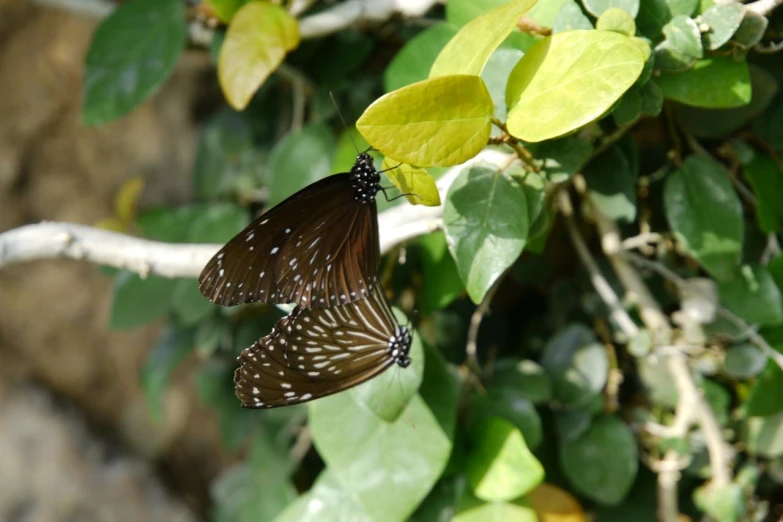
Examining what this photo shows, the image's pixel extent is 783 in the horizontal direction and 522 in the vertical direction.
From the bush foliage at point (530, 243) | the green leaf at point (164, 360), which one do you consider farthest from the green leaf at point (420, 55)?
the green leaf at point (164, 360)

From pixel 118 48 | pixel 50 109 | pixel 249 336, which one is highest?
pixel 118 48

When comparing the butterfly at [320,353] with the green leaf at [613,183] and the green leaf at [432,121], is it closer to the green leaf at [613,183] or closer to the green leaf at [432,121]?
the green leaf at [432,121]

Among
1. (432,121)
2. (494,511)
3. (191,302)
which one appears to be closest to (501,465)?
(494,511)

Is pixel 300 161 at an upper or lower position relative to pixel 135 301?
upper

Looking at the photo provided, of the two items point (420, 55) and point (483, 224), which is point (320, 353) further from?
point (420, 55)

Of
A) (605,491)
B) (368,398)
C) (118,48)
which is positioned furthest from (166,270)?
(605,491)

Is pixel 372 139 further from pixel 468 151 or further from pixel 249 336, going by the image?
pixel 249 336

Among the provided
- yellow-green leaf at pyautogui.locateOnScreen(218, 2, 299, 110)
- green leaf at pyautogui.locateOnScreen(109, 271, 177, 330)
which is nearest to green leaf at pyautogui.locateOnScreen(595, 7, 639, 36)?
yellow-green leaf at pyautogui.locateOnScreen(218, 2, 299, 110)
